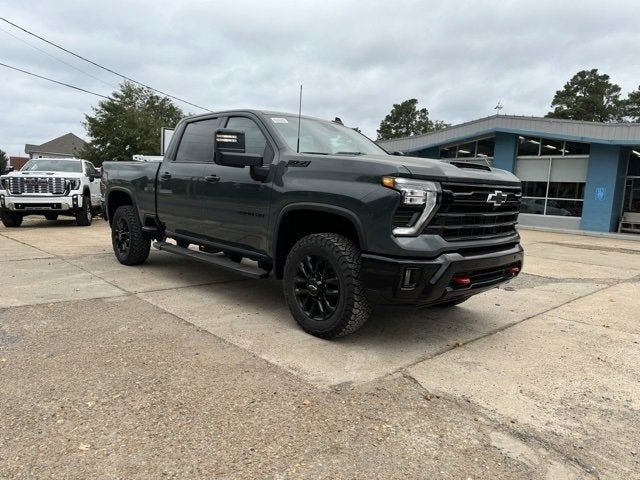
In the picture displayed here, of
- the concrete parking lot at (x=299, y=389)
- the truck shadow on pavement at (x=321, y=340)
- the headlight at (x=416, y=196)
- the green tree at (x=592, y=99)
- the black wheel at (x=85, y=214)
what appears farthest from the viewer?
the green tree at (x=592, y=99)

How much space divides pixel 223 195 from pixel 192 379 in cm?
214

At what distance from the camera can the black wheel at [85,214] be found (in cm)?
1263

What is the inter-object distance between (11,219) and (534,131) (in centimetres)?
1840

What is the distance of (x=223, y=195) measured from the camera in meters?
4.83

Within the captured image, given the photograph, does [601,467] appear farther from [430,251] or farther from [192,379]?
[192,379]

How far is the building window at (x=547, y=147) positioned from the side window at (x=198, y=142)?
59.1ft

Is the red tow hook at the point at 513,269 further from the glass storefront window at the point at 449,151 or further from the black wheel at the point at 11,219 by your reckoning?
the glass storefront window at the point at 449,151

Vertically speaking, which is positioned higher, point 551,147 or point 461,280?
point 551,147

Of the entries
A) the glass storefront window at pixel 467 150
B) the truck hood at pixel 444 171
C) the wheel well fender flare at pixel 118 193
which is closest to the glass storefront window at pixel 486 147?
the glass storefront window at pixel 467 150

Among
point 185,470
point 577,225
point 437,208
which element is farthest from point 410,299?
point 577,225

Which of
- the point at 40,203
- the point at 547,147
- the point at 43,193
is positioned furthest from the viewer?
the point at 547,147

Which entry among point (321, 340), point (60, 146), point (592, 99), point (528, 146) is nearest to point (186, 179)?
point (321, 340)

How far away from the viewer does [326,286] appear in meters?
3.87

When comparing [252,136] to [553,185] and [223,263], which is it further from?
[553,185]
